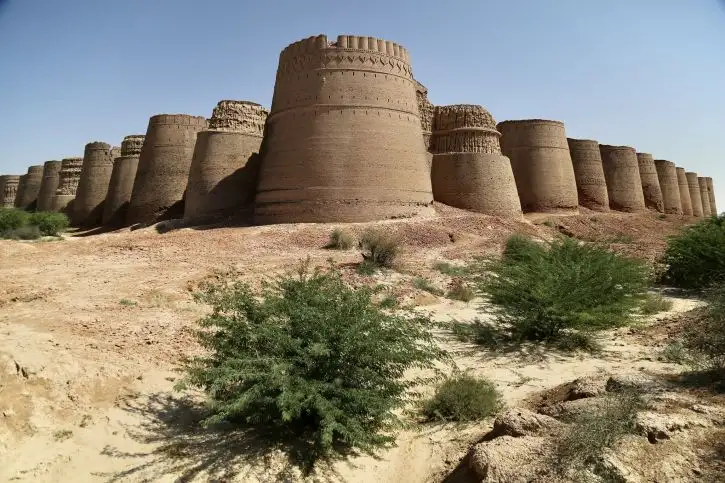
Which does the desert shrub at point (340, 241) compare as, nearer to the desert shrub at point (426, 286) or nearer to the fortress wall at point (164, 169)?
the desert shrub at point (426, 286)

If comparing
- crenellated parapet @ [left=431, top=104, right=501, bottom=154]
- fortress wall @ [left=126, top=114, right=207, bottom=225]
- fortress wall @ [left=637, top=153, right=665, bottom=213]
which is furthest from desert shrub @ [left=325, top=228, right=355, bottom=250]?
fortress wall @ [left=637, top=153, right=665, bottom=213]

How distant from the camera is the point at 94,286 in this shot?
8562 mm

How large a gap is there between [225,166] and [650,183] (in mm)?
25401

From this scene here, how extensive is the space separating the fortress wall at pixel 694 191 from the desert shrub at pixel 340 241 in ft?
114

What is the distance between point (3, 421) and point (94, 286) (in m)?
4.86

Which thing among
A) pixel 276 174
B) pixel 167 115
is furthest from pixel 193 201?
pixel 167 115

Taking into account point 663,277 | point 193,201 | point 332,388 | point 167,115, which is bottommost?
point 663,277

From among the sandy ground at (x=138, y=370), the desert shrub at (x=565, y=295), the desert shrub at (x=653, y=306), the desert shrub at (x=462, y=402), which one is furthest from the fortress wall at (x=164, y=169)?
the desert shrub at (x=462, y=402)

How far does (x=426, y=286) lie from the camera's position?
10.2 metres

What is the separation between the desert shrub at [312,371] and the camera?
3947 mm

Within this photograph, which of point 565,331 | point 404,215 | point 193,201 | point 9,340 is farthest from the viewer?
point 193,201

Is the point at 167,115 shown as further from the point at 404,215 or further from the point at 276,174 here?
the point at 404,215

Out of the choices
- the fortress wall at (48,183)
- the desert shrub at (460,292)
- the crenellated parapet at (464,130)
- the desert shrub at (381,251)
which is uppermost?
the fortress wall at (48,183)

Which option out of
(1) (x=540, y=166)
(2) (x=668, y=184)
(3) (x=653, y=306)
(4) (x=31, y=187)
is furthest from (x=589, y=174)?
(4) (x=31, y=187)
